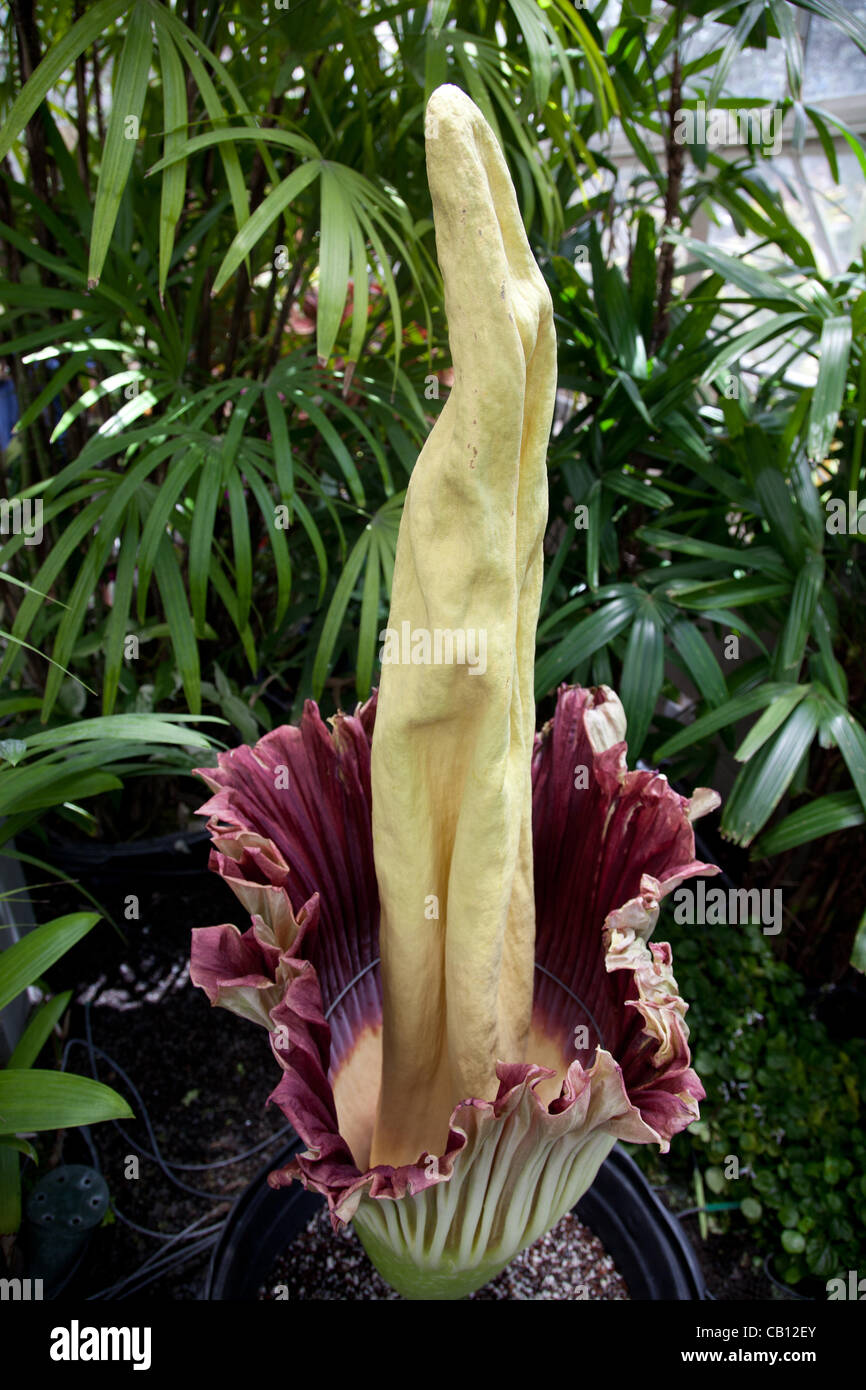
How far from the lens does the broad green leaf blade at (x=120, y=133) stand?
0.79 metres

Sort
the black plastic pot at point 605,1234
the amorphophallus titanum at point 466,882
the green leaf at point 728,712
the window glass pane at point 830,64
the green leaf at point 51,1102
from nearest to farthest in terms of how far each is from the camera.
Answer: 1. the amorphophallus titanum at point 466,882
2. the green leaf at point 51,1102
3. the black plastic pot at point 605,1234
4. the green leaf at point 728,712
5. the window glass pane at point 830,64

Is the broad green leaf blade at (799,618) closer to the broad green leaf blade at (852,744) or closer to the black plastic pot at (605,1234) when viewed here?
the broad green leaf blade at (852,744)

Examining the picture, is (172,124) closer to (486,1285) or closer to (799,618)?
(799,618)

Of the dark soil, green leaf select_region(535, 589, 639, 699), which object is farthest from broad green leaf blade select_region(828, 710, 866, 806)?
the dark soil

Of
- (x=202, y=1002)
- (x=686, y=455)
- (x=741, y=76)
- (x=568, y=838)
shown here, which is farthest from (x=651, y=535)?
(x=741, y=76)

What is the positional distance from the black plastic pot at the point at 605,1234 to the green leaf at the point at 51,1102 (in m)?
0.18

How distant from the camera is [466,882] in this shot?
1.80ft

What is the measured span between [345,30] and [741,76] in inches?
45.2

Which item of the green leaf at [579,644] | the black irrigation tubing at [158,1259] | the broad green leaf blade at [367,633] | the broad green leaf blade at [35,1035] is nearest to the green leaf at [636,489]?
the green leaf at [579,644]

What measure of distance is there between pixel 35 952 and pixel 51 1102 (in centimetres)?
12

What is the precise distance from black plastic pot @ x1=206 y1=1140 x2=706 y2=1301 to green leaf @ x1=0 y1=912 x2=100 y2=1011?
0.25 meters

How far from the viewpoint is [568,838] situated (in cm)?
73

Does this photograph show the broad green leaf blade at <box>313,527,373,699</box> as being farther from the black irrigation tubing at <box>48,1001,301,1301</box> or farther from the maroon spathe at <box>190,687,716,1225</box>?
the black irrigation tubing at <box>48,1001,301,1301</box>
